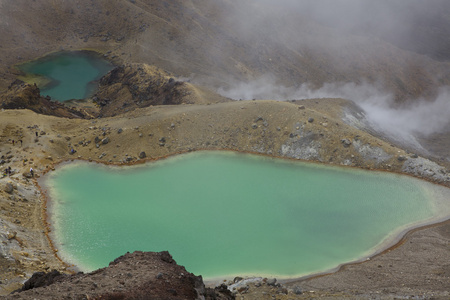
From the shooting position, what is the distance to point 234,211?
121 ft

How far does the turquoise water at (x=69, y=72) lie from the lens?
7550 centimetres

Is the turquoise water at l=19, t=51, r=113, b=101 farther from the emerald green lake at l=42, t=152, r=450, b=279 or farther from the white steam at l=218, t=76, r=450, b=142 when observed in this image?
the emerald green lake at l=42, t=152, r=450, b=279

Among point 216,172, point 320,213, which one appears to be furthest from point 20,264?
point 320,213

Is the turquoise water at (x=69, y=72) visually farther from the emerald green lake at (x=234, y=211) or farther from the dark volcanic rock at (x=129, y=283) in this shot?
the dark volcanic rock at (x=129, y=283)

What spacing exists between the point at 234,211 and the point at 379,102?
51.0 meters

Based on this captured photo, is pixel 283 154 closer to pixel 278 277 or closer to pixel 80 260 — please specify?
pixel 278 277

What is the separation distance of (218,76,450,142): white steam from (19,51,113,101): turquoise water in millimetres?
24516

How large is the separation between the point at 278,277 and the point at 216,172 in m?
15.3

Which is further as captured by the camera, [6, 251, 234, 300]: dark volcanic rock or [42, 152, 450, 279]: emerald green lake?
[42, 152, 450, 279]: emerald green lake

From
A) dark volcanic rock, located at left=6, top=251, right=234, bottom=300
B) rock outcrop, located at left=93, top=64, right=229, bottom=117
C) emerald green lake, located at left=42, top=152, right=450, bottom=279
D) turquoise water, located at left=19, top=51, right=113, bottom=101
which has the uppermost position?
turquoise water, located at left=19, top=51, right=113, bottom=101

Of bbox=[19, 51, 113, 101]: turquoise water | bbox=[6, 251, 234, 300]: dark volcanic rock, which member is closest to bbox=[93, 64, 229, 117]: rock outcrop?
bbox=[19, 51, 113, 101]: turquoise water

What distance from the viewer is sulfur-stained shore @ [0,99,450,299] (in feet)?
107

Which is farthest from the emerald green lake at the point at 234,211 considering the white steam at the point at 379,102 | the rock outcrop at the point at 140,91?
the white steam at the point at 379,102

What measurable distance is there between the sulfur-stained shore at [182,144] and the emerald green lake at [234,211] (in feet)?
4.28
